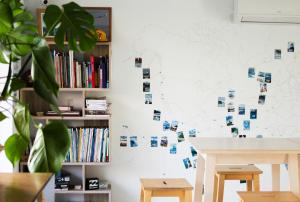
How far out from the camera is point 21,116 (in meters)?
1.66

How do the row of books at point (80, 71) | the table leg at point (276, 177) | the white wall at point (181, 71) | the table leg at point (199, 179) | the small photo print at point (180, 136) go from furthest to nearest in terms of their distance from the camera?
the small photo print at point (180, 136) → the white wall at point (181, 71) → the row of books at point (80, 71) → the table leg at point (276, 177) → the table leg at point (199, 179)

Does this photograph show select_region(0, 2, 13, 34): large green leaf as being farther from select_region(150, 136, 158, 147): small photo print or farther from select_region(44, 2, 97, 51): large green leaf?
select_region(150, 136, 158, 147): small photo print

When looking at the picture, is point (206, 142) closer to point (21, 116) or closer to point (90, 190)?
point (90, 190)

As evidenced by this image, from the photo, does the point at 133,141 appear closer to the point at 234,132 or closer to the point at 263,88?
the point at 234,132

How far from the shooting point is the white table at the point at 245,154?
3.07m

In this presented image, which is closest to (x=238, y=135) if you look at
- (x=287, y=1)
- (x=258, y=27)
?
(x=258, y=27)

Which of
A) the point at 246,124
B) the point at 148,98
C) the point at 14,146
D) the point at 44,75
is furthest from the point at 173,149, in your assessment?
the point at 44,75

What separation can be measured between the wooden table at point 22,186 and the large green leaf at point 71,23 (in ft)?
1.89

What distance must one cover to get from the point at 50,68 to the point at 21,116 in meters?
0.23

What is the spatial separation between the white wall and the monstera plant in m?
2.36

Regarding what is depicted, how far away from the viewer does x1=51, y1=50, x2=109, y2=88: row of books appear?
3936 millimetres

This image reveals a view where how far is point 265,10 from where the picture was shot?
13.6 feet

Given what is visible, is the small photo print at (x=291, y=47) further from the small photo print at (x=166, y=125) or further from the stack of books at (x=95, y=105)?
the stack of books at (x=95, y=105)

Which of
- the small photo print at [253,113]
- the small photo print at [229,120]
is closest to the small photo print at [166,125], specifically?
the small photo print at [229,120]
